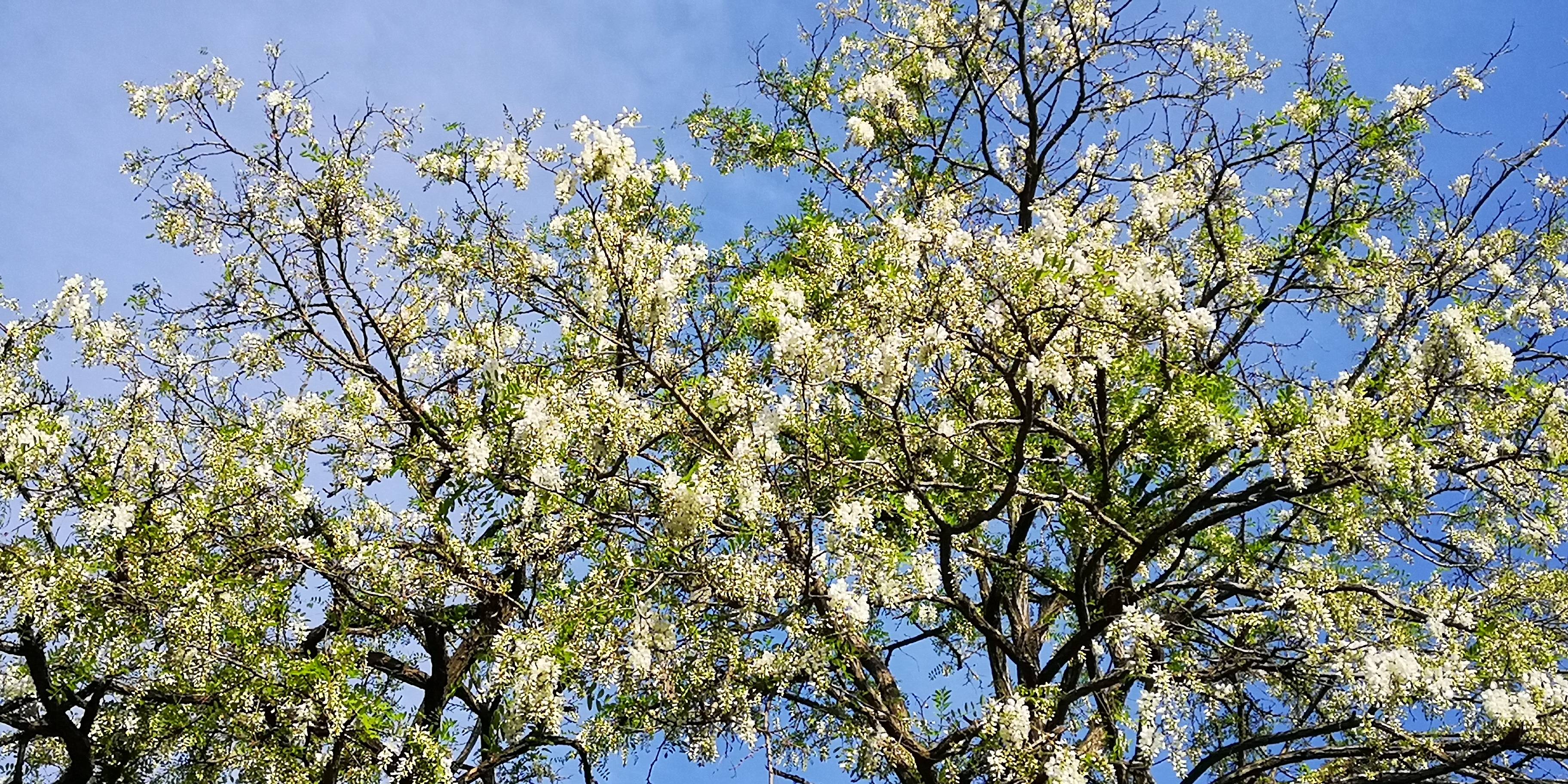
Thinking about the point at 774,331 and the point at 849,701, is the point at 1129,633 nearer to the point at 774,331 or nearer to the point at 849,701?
A: the point at 849,701

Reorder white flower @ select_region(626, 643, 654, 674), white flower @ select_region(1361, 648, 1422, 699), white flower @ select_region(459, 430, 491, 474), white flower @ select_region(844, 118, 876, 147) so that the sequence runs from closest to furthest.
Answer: white flower @ select_region(1361, 648, 1422, 699) < white flower @ select_region(626, 643, 654, 674) < white flower @ select_region(459, 430, 491, 474) < white flower @ select_region(844, 118, 876, 147)

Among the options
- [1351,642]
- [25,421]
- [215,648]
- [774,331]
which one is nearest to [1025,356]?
[774,331]

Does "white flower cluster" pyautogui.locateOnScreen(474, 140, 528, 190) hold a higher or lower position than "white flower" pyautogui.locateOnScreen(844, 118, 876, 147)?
lower

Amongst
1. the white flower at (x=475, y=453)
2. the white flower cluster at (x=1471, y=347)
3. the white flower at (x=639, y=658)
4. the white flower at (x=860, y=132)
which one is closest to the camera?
the white flower cluster at (x=1471, y=347)

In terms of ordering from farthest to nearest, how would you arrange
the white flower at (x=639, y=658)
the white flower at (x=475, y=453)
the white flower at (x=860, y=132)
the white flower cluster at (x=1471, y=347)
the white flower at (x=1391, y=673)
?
the white flower at (x=860, y=132)
the white flower at (x=475, y=453)
the white flower at (x=639, y=658)
the white flower cluster at (x=1471, y=347)
the white flower at (x=1391, y=673)

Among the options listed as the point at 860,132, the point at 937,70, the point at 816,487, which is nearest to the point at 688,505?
the point at 816,487

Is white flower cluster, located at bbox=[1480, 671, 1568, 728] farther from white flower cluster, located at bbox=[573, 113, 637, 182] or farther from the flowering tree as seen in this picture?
white flower cluster, located at bbox=[573, 113, 637, 182]

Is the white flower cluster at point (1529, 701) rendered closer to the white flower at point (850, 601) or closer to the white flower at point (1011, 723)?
the white flower at point (1011, 723)

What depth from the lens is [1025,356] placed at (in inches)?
228

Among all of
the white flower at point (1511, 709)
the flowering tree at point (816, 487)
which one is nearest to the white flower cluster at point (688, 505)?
the flowering tree at point (816, 487)

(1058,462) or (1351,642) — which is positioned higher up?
(1058,462)

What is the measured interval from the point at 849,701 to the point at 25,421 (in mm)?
5494

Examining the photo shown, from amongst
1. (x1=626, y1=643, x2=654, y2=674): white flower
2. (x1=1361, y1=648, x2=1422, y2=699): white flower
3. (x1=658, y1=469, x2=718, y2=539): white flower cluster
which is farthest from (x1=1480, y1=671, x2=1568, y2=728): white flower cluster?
(x1=626, y1=643, x2=654, y2=674): white flower

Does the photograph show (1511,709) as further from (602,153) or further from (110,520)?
(110,520)
